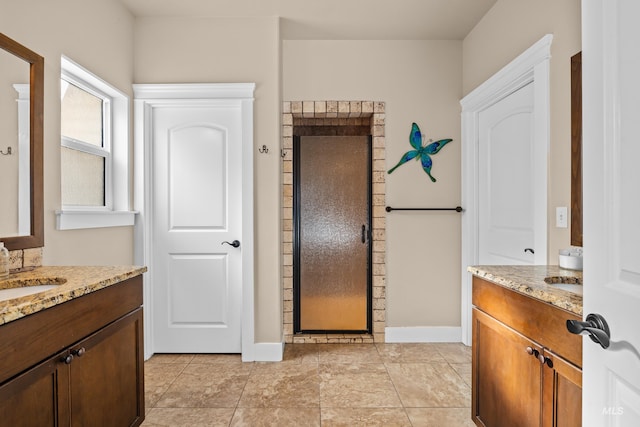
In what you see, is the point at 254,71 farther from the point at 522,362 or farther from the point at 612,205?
the point at 612,205

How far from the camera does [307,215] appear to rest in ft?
11.8

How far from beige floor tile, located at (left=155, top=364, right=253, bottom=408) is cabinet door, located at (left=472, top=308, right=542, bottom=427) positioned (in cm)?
140

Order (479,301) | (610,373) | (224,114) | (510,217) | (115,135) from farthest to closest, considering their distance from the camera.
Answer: (224,114) < (115,135) < (510,217) < (479,301) < (610,373)

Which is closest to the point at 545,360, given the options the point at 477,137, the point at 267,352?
the point at 267,352

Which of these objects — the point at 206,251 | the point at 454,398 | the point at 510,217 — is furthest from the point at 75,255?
the point at 510,217

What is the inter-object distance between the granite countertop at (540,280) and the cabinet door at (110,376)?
5.39 feet

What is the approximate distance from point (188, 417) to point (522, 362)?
1743 millimetres

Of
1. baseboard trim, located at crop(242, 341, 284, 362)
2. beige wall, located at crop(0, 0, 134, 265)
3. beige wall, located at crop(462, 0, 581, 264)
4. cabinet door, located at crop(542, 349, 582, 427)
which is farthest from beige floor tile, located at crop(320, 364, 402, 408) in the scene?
beige wall, located at crop(0, 0, 134, 265)

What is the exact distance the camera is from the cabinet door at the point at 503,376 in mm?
1483

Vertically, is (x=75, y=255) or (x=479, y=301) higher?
(x=75, y=255)

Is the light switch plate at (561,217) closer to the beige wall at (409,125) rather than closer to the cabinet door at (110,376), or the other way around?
the beige wall at (409,125)

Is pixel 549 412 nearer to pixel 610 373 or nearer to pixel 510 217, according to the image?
pixel 610 373

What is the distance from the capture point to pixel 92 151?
2.64 m

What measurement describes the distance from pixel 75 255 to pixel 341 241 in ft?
6.78
